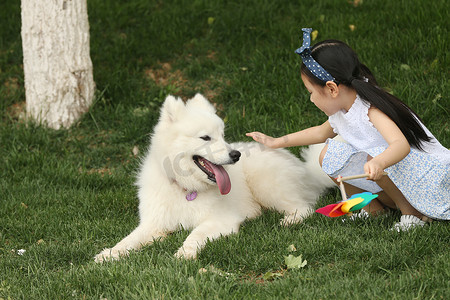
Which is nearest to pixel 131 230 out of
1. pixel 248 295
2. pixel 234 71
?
pixel 248 295

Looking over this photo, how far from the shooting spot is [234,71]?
652 cm

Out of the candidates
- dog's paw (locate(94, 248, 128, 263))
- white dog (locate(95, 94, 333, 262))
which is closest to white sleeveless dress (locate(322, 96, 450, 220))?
white dog (locate(95, 94, 333, 262))

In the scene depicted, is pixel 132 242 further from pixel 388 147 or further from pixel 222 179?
pixel 388 147

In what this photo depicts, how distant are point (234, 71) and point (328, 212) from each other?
3437 mm

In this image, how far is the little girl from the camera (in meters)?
Answer: 3.39

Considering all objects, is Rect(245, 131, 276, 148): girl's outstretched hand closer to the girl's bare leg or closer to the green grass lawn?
the green grass lawn

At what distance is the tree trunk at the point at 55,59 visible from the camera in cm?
577

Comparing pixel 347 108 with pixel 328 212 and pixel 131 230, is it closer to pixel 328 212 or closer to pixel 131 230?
pixel 328 212

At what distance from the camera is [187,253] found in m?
3.35

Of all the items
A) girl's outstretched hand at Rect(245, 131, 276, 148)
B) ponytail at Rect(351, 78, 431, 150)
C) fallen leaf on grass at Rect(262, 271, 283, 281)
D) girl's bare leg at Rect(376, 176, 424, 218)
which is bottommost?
fallen leaf on grass at Rect(262, 271, 283, 281)

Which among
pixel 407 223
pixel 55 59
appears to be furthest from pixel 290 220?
pixel 55 59

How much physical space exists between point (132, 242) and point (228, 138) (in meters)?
2.16

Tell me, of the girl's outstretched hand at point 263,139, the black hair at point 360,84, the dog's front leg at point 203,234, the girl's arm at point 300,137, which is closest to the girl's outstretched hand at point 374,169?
the black hair at point 360,84

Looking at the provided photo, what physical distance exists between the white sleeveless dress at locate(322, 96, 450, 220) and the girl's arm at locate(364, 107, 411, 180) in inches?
3.8
